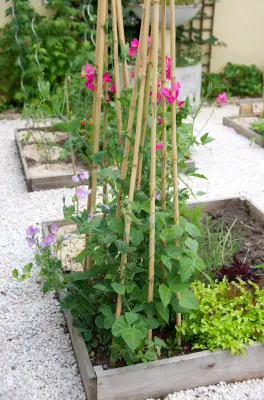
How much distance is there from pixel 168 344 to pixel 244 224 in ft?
3.83

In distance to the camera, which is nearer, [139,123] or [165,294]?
[139,123]

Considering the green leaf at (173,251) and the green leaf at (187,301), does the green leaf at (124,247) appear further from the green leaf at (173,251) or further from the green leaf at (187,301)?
the green leaf at (187,301)

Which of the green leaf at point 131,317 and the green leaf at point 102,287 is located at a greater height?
the green leaf at point 102,287

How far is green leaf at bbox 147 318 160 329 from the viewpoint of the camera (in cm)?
202

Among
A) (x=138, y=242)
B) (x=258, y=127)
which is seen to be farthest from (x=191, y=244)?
(x=258, y=127)

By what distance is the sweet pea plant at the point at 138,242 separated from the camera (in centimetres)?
188

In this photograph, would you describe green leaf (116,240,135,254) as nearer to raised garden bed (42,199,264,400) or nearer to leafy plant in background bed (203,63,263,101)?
raised garden bed (42,199,264,400)

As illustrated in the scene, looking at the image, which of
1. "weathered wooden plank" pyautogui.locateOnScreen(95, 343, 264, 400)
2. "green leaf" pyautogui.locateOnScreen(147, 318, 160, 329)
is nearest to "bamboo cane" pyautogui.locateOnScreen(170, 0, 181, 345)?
"green leaf" pyautogui.locateOnScreen(147, 318, 160, 329)

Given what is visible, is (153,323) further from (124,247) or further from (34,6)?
(34,6)

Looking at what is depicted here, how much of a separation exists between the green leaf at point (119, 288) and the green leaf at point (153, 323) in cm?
19

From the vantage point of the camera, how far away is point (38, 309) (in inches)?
104

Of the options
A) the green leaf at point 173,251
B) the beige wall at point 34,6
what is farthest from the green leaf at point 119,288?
the beige wall at point 34,6

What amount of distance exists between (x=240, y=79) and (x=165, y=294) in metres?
5.81

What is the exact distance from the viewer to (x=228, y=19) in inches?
282
